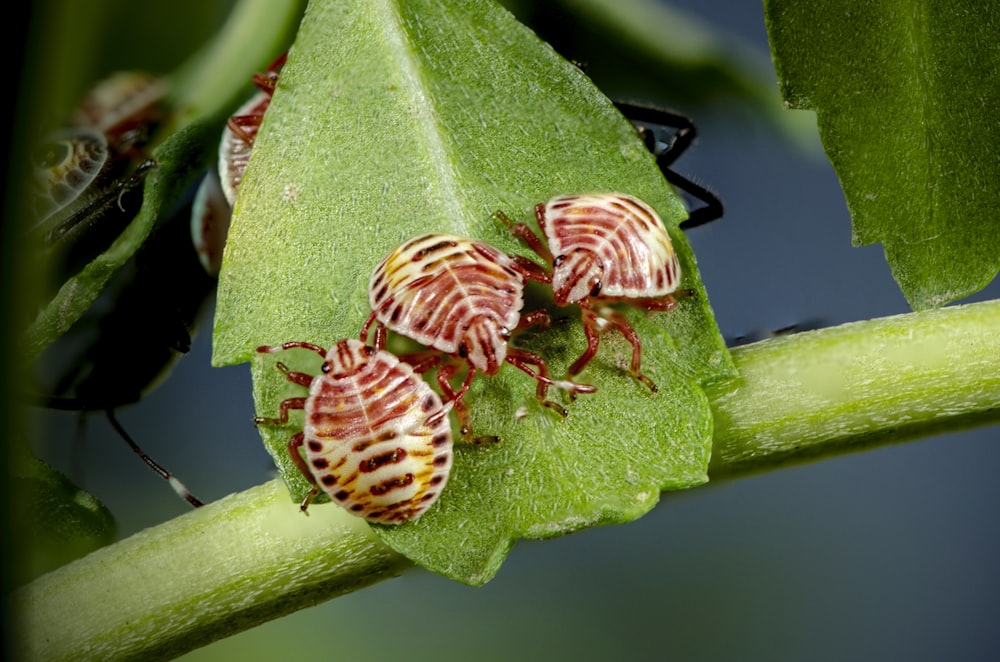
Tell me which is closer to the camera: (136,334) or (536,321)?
(536,321)

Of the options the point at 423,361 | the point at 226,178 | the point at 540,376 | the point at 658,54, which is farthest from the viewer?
the point at 658,54

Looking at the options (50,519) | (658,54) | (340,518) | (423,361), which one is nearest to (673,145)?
(658,54)

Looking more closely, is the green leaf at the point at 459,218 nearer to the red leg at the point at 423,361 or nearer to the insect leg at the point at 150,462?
the red leg at the point at 423,361

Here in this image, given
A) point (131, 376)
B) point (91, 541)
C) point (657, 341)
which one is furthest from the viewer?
point (131, 376)

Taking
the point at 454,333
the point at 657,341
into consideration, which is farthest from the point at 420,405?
the point at 657,341

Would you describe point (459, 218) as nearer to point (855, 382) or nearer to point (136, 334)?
point (855, 382)

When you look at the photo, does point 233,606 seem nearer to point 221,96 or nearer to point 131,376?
point 131,376
